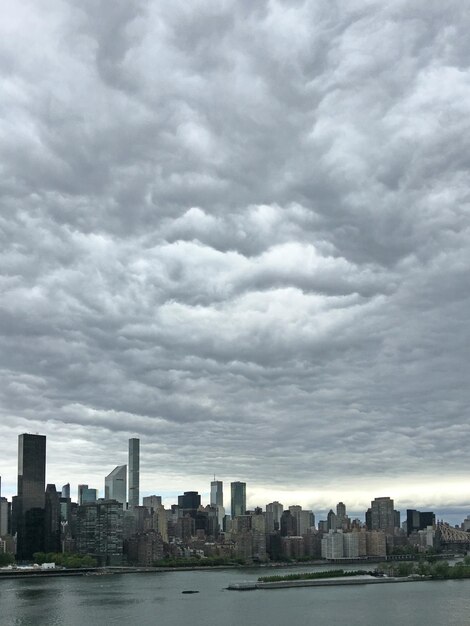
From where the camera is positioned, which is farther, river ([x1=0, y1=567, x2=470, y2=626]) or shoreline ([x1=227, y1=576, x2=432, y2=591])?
shoreline ([x1=227, y1=576, x2=432, y2=591])

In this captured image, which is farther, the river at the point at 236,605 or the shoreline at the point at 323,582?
the shoreline at the point at 323,582

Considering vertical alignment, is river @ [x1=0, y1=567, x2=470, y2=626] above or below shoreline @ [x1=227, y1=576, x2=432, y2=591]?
above

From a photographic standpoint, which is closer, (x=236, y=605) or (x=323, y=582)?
(x=236, y=605)

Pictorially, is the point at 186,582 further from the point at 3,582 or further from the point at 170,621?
the point at 170,621

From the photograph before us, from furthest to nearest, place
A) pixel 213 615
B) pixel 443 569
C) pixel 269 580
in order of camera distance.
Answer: pixel 443 569
pixel 269 580
pixel 213 615

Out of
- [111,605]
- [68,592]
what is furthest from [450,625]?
[68,592]

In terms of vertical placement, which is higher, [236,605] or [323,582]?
[236,605]

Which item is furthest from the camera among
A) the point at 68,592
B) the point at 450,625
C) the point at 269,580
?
the point at 269,580

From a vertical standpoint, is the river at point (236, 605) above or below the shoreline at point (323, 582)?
above
